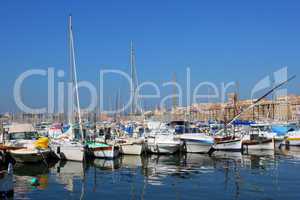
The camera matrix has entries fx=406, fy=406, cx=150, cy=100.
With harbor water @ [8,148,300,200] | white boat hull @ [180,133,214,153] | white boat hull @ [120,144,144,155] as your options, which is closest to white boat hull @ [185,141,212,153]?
white boat hull @ [180,133,214,153]

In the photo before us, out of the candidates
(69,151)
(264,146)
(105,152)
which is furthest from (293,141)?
(69,151)

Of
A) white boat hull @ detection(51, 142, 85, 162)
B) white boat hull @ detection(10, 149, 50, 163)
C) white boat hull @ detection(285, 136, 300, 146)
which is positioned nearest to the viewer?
white boat hull @ detection(10, 149, 50, 163)

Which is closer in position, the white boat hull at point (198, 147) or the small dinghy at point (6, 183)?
the small dinghy at point (6, 183)

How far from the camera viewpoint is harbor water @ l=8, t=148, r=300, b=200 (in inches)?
828

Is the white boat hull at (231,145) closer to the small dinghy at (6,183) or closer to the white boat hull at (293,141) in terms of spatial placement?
the white boat hull at (293,141)

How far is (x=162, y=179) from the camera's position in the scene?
1019 inches

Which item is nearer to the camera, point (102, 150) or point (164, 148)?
point (102, 150)

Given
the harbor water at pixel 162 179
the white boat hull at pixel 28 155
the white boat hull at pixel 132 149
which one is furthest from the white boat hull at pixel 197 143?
the white boat hull at pixel 28 155

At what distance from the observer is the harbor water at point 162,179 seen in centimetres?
2103

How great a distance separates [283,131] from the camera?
63.9 m

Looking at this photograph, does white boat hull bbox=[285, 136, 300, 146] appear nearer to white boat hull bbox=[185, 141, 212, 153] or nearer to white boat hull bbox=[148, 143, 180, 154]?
white boat hull bbox=[185, 141, 212, 153]

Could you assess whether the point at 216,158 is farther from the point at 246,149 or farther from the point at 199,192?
the point at 199,192

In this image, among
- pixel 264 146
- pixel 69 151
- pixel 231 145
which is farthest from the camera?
pixel 264 146

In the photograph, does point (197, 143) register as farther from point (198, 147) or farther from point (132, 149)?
point (132, 149)
